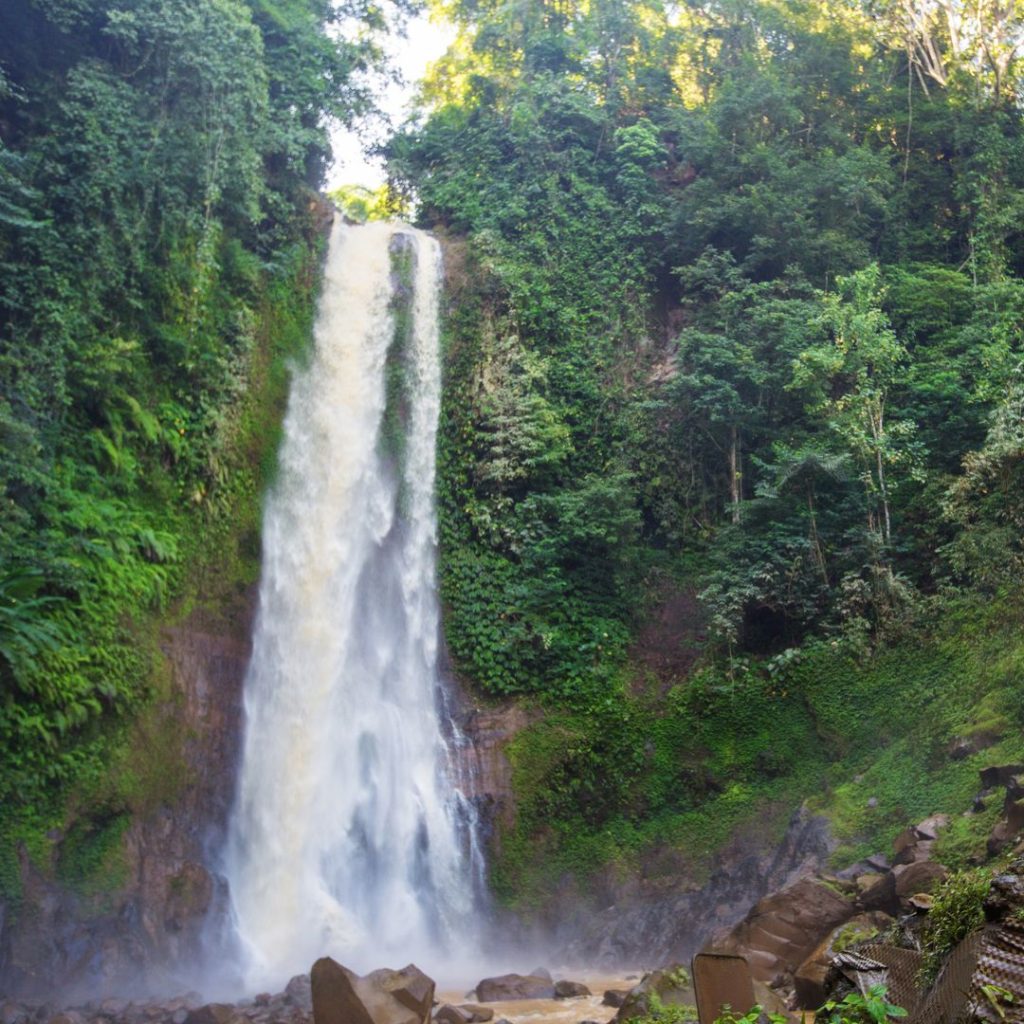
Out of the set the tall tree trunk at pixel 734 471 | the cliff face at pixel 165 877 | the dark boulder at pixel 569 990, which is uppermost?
the tall tree trunk at pixel 734 471

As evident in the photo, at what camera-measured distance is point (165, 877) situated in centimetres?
1238

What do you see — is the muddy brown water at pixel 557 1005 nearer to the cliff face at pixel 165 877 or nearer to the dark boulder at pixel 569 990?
the dark boulder at pixel 569 990

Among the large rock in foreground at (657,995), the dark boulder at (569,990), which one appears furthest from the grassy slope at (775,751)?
the large rock in foreground at (657,995)

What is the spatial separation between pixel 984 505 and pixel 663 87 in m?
13.5

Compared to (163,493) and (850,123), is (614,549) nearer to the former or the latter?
(163,493)

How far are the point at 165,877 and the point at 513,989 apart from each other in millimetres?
4572

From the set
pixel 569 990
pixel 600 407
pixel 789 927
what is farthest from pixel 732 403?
pixel 789 927

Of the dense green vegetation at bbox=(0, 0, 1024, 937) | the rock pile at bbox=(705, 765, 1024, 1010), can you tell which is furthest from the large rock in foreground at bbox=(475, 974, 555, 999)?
the dense green vegetation at bbox=(0, 0, 1024, 937)

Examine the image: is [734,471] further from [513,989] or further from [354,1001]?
[354,1001]

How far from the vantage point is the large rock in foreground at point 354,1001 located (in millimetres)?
6961

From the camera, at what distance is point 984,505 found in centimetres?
1366

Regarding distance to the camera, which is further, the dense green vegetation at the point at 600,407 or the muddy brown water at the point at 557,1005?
the dense green vegetation at the point at 600,407

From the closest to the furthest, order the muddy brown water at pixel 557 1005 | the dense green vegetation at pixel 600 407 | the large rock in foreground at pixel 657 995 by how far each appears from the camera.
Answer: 1. the large rock in foreground at pixel 657 995
2. the muddy brown water at pixel 557 1005
3. the dense green vegetation at pixel 600 407

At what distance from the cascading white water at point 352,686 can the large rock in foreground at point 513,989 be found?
1.94 m
